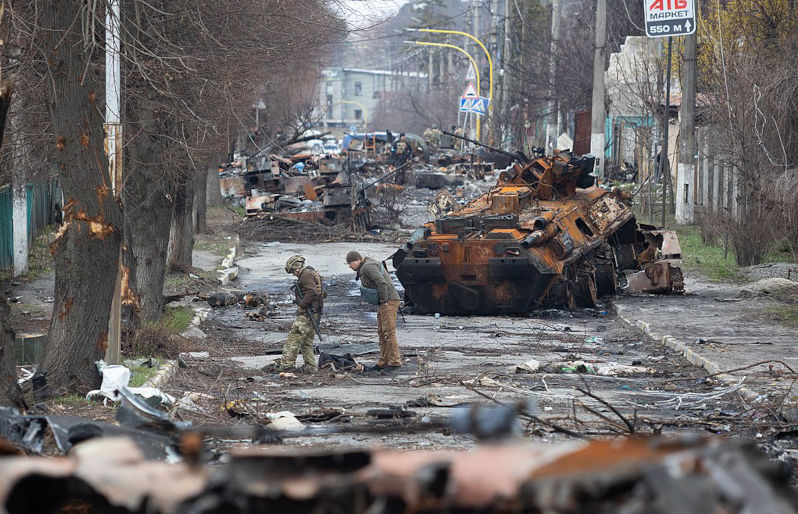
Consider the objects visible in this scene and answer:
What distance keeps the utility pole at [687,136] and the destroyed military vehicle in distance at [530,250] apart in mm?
5661

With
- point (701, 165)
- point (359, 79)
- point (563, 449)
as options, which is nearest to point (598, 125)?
point (701, 165)

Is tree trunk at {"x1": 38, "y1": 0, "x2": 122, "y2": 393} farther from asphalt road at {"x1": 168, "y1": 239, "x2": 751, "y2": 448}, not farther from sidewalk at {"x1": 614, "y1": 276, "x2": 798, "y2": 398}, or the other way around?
sidewalk at {"x1": 614, "y1": 276, "x2": 798, "y2": 398}

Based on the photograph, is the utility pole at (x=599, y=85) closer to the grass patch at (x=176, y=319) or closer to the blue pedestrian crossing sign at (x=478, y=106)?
the blue pedestrian crossing sign at (x=478, y=106)

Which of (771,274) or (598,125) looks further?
(598,125)

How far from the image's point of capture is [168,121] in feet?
47.4

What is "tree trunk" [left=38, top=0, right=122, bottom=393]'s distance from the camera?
9.90 m

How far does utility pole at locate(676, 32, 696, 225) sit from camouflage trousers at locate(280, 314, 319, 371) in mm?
14996

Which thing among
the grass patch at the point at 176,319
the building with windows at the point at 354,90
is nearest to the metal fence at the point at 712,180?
the grass patch at the point at 176,319

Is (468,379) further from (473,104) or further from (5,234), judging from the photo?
(473,104)

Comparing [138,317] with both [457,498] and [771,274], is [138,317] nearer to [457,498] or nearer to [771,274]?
[457,498]

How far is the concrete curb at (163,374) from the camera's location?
11.0 metres

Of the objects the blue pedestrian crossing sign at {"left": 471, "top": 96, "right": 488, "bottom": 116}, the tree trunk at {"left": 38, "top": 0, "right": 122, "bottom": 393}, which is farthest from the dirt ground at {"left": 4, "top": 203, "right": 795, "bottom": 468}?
the blue pedestrian crossing sign at {"left": 471, "top": 96, "right": 488, "bottom": 116}

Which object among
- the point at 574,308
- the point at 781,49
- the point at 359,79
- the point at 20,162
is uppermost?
the point at 359,79

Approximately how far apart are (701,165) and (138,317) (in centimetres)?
2146
